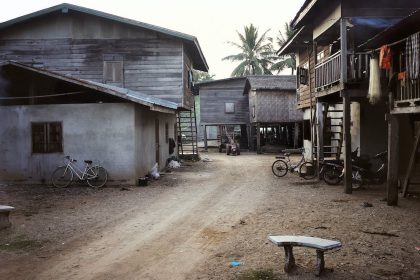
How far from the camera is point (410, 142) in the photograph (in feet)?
47.4

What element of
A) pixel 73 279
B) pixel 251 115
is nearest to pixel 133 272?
pixel 73 279

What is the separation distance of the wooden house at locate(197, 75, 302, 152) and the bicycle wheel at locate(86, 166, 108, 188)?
1853 centimetres

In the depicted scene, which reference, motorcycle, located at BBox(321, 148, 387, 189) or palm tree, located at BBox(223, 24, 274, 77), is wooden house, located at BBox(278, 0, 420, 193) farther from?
palm tree, located at BBox(223, 24, 274, 77)

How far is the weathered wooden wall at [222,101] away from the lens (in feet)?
→ 115

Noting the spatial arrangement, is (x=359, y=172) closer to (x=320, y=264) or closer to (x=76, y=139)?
(x=320, y=264)

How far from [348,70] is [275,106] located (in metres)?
19.7

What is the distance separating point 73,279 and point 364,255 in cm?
436

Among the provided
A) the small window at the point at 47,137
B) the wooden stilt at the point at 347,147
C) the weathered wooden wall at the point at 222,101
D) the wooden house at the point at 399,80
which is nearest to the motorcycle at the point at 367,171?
the wooden stilt at the point at 347,147

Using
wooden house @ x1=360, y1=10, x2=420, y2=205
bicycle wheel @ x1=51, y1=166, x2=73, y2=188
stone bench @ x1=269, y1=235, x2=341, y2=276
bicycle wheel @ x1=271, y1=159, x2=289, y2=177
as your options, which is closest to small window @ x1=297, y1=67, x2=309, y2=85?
bicycle wheel @ x1=271, y1=159, x2=289, y2=177

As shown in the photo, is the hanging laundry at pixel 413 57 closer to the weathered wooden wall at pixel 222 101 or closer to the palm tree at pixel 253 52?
the weathered wooden wall at pixel 222 101

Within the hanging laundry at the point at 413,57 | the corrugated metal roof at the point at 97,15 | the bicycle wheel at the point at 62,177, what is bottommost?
the bicycle wheel at the point at 62,177

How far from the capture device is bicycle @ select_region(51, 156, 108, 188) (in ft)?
46.5

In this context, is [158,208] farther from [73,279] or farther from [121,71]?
[121,71]

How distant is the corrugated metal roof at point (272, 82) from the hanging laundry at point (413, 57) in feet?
72.8
